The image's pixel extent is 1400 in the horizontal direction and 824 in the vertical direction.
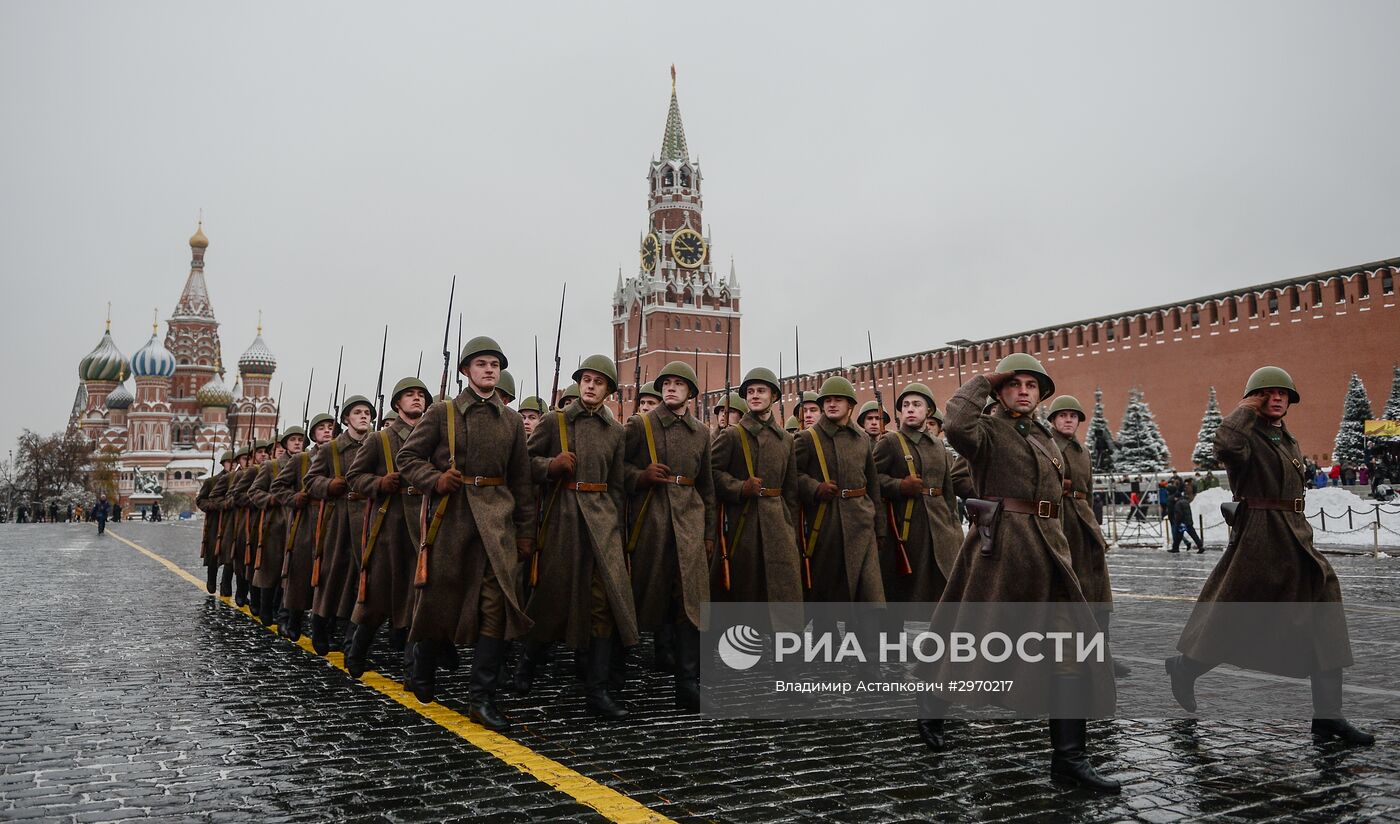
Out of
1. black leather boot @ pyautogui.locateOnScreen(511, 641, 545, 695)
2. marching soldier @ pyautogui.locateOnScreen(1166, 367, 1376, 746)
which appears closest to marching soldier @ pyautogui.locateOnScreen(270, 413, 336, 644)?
black leather boot @ pyautogui.locateOnScreen(511, 641, 545, 695)

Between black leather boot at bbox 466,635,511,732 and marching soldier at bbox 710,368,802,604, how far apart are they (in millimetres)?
1555

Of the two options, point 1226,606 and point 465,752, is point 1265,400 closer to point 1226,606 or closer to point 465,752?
point 1226,606

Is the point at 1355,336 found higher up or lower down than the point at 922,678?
higher up

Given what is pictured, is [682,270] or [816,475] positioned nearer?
[816,475]

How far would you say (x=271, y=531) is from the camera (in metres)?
10.1

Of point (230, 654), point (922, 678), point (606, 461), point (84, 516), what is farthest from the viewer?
point (84, 516)

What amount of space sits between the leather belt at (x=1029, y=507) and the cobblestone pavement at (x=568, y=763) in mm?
1076

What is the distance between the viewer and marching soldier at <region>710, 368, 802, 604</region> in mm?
6551

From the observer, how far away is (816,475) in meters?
7.14

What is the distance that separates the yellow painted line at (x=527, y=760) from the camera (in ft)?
12.6

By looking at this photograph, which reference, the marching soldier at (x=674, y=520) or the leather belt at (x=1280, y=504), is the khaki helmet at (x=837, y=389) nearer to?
the marching soldier at (x=674, y=520)

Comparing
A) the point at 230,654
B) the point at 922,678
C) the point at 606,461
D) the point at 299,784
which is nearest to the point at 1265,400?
the point at 922,678

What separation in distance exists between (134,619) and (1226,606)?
9.83m

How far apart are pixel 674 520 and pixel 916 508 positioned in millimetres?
2291
